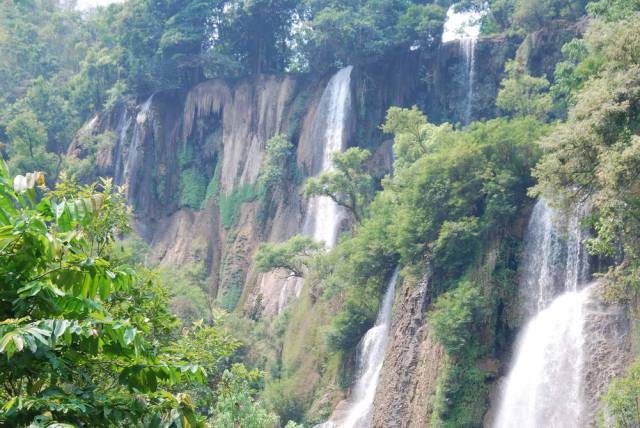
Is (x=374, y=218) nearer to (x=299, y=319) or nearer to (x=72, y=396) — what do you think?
(x=299, y=319)

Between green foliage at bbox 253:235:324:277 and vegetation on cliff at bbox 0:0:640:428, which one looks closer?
vegetation on cliff at bbox 0:0:640:428

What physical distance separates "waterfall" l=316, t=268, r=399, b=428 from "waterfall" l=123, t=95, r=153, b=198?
25.6 meters

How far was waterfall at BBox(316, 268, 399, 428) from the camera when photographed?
1022 inches

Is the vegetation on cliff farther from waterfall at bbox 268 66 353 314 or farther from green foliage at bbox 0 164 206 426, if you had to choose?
waterfall at bbox 268 66 353 314

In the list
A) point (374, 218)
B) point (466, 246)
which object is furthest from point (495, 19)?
point (466, 246)

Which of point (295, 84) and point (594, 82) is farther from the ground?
point (295, 84)

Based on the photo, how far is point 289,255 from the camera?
117ft

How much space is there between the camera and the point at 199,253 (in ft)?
150

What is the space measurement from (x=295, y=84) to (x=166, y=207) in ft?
35.0

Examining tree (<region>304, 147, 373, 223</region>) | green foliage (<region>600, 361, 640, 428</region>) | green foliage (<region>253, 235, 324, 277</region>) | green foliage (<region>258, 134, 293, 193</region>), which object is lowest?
green foliage (<region>600, 361, 640, 428</region>)

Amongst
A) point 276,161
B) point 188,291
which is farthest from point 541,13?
point 188,291

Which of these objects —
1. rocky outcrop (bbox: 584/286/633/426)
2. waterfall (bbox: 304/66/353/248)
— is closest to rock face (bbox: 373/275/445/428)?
rocky outcrop (bbox: 584/286/633/426)

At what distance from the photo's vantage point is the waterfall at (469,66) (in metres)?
39.6

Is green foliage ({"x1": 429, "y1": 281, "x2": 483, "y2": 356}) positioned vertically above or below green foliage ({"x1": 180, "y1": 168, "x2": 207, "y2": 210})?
below
